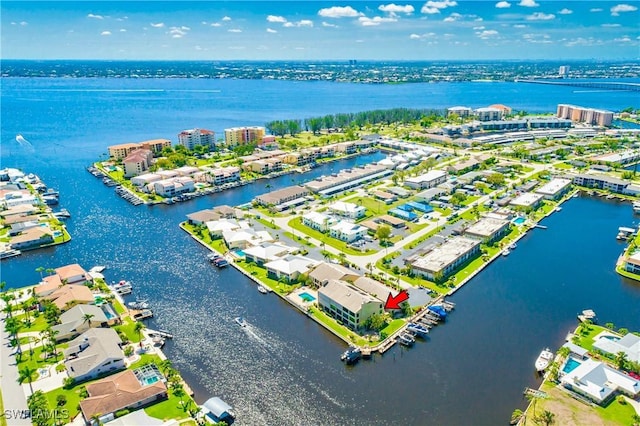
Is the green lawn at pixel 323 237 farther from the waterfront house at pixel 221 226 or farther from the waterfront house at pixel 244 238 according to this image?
the waterfront house at pixel 221 226

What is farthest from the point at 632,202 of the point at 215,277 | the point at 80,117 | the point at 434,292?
the point at 80,117

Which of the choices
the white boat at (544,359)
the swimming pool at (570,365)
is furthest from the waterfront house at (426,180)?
the swimming pool at (570,365)

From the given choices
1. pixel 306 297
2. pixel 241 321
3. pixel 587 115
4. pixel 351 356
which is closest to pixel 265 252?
pixel 306 297

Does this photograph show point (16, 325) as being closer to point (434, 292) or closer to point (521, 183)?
point (434, 292)

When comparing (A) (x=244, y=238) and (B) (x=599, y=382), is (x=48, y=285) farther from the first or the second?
(B) (x=599, y=382)

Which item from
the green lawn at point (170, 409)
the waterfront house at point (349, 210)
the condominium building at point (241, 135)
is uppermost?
the condominium building at point (241, 135)

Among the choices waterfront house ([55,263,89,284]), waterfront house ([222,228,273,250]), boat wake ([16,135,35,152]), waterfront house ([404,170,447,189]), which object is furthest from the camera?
boat wake ([16,135,35,152])

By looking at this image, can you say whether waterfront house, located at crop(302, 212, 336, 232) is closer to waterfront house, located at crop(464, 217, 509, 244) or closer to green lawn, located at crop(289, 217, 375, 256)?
green lawn, located at crop(289, 217, 375, 256)

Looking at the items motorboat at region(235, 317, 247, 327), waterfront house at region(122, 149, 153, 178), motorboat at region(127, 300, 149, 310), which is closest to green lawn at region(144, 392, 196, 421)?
motorboat at region(235, 317, 247, 327)
